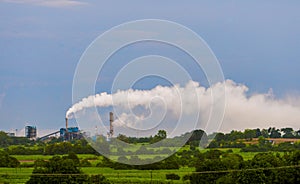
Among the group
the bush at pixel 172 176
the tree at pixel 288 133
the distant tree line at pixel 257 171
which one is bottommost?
the distant tree line at pixel 257 171

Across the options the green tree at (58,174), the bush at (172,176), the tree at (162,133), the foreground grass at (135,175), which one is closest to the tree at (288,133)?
the foreground grass at (135,175)

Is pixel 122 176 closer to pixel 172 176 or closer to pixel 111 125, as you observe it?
pixel 172 176

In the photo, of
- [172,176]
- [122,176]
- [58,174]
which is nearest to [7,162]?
[122,176]

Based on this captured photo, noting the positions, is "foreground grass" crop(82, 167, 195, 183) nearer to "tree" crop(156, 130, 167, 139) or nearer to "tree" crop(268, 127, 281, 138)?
"tree" crop(156, 130, 167, 139)

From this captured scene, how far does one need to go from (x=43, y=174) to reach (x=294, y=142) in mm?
30917

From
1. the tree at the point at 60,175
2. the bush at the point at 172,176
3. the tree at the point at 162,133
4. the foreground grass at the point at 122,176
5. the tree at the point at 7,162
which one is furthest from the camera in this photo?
the tree at the point at 7,162

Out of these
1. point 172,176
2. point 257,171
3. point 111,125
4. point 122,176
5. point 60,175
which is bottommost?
point 257,171

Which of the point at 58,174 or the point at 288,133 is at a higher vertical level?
the point at 288,133

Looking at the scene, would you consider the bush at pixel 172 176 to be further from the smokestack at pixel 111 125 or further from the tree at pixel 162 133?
the smokestack at pixel 111 125

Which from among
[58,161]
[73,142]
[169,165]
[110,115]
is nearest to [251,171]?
[110,115]

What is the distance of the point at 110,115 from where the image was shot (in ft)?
82.5

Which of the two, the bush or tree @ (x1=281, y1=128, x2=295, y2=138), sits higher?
tree @ (x1=281, y1=128, x2=295, y2=138)

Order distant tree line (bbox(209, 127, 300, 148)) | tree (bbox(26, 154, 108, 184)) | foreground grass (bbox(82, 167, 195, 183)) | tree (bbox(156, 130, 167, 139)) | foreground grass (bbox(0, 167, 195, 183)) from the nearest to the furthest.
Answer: tree (bbox(26, 154, 108, 184)) → tree (bbox(156, 130, 167, 139)) → foreground grass (bbox(0, 167, 195, 183)) → foreground grass (bbox(82, 167, 195, 183)) → distant tree line (bbox(209, 127, 300, 148))

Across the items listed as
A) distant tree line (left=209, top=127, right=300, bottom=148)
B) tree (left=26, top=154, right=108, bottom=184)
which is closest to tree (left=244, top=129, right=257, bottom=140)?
distant tree line (left=209, top=127, right=300, bottom=148)
